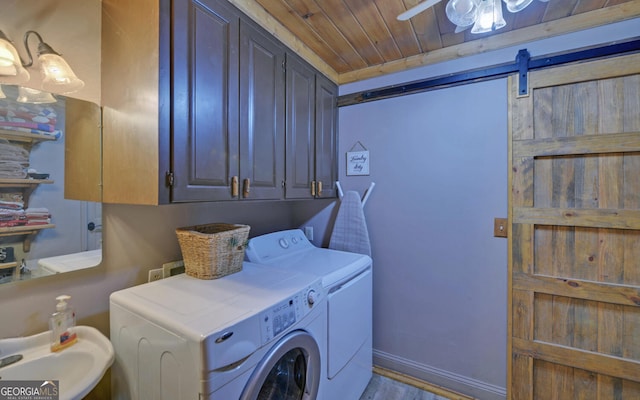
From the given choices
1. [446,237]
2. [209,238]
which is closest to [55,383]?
[209,238]

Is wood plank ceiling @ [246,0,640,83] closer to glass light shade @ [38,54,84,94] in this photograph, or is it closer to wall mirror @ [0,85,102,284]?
glass light shade @ [38,54,84,94]

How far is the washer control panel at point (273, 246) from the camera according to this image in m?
1.64

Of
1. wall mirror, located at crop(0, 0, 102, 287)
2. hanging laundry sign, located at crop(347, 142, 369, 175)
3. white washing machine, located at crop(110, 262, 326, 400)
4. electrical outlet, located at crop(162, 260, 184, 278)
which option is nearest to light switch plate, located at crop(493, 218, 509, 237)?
hanging laundry sign, located at crop(347, 142, 369, 175)

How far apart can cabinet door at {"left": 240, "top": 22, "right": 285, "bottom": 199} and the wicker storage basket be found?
0.77 feet

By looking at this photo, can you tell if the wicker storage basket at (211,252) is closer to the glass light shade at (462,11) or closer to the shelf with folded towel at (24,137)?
the shelf with folded towel at (24,137)

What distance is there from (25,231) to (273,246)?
115 cm

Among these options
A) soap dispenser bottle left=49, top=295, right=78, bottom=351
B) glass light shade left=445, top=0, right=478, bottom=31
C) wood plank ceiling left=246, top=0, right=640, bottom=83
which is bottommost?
soap dispenser bottle left=49, top=295, right=78, bottom=351

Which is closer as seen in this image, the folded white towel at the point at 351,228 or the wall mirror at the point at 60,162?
the wall mirror at the point at 60,162

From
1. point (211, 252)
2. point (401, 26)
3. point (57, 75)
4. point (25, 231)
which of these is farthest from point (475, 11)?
point (25, 231)

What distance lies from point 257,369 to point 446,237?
4.84 feet

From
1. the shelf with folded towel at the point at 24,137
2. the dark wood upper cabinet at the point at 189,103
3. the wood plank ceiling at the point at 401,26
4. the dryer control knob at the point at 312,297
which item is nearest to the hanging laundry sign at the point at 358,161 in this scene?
the wood plank ceiling at the point at 401,26

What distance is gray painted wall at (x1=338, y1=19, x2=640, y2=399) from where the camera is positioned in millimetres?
1700

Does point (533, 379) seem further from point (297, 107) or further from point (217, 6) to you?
point (217, 6)

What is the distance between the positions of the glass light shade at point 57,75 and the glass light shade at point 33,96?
0.03m
